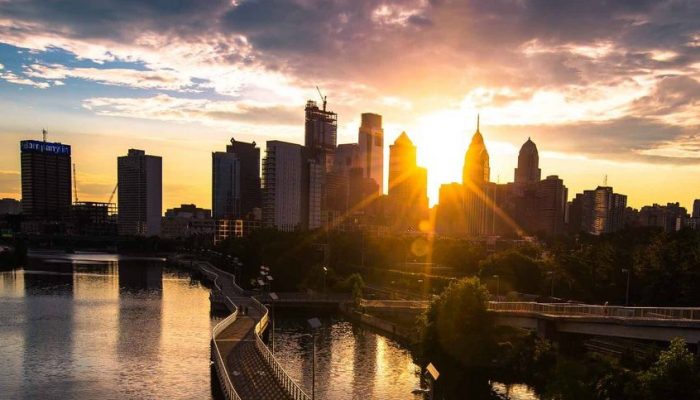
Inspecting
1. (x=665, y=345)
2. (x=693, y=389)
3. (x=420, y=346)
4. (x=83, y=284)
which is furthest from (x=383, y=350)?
(x=83, y=284)

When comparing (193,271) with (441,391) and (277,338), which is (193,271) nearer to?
(277,338)

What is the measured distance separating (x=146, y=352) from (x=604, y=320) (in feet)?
164

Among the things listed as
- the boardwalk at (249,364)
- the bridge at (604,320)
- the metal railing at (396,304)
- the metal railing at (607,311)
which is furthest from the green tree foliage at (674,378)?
the metal railing at (396,304)

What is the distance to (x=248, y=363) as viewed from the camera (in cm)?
4966

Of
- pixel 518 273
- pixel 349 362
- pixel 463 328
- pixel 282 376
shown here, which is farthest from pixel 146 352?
pixel 518 273

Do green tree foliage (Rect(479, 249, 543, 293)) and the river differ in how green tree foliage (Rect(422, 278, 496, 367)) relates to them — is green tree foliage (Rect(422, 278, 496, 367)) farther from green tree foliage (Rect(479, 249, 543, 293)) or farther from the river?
green tree foliage (Rect(479, 249, 543, 293))

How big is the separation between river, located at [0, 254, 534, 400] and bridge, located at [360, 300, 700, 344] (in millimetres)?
9545

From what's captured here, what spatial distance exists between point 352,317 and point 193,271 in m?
114

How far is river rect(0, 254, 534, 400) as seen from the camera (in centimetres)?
4838

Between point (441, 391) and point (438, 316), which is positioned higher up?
point (438, 316)

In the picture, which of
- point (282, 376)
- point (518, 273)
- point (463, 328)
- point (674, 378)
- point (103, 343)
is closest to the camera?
point (674, 378)

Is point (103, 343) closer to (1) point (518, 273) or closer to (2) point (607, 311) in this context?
(2) point (607, 311)

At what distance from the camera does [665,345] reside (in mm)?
50031

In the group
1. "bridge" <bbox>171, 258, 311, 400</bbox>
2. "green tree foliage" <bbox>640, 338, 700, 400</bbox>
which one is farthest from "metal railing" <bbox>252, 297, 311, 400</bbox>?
"green tree foliage" <bbox>640, 338, 700, 400</bbox>
